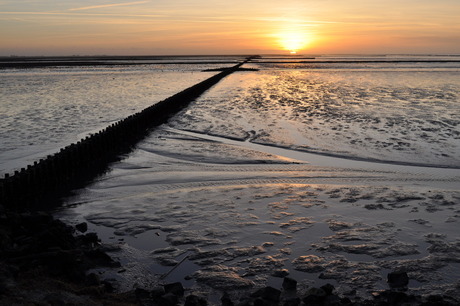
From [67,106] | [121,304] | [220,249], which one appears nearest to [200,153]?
[220,249]

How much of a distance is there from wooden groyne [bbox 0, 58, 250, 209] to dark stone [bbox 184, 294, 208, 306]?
6.09 meters

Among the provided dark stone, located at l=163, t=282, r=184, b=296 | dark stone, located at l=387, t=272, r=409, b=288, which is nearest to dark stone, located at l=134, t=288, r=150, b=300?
dark stone, located at l=163, t=282, r=184, b=296

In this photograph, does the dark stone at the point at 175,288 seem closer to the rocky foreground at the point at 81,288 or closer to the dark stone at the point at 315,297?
the rocky foreground at the point at 81,288

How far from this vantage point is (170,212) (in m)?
10.6

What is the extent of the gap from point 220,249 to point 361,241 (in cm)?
268

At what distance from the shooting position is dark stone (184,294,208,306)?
6.25 meters

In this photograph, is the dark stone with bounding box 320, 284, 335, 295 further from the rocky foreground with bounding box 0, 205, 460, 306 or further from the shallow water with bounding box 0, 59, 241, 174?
the shallow water with bounding box 0, 59, 241, 174

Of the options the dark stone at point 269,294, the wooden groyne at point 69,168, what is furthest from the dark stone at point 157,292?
the wooden groyne at point 69,168

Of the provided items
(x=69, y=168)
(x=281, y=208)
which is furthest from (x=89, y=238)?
(x=69, y=168)

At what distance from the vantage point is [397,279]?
23.0ft

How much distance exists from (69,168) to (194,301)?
9.39 meters

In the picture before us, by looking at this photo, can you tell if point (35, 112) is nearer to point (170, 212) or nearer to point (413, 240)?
point (170, 212)

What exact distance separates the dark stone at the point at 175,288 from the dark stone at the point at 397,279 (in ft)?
10.4

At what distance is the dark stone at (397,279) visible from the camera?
6.96 meters
